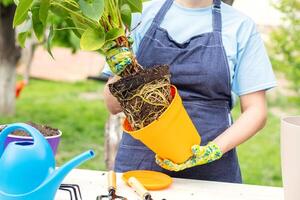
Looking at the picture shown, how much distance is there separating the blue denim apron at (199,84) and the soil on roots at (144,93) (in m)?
0.36

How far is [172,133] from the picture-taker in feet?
4.50

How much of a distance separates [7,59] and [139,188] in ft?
16.1

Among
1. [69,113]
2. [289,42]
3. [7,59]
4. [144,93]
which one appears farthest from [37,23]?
[69,113]

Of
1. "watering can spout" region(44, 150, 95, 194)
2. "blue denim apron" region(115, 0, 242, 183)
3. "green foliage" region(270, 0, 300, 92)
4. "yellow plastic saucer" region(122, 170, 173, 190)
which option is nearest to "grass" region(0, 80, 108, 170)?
"green foliage" region(270, 0, 300, 92)

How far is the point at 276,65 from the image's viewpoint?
4.41 metres

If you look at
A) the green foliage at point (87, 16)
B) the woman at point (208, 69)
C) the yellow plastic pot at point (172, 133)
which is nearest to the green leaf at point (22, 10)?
the green foliage at point (87, 16)

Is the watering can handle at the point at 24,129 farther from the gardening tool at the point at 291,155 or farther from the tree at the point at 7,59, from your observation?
the tree at the point at 7,59

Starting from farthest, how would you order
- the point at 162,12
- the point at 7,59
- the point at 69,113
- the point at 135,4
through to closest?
the point at 69,113 < the point at 7,59 < the point at 162,12 < the point at 135,4

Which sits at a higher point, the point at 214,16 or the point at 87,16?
the point at 87,16

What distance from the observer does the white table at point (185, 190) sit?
1402 mm

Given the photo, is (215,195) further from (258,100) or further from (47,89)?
(47,89)

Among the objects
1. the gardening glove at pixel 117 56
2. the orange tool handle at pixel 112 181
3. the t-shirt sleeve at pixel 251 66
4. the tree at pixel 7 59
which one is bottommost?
the tree at pixel 7 59

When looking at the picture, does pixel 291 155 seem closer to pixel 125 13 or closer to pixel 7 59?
pixel 125 13

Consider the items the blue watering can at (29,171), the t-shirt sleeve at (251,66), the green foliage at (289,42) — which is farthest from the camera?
the green foliage at (289,42)
